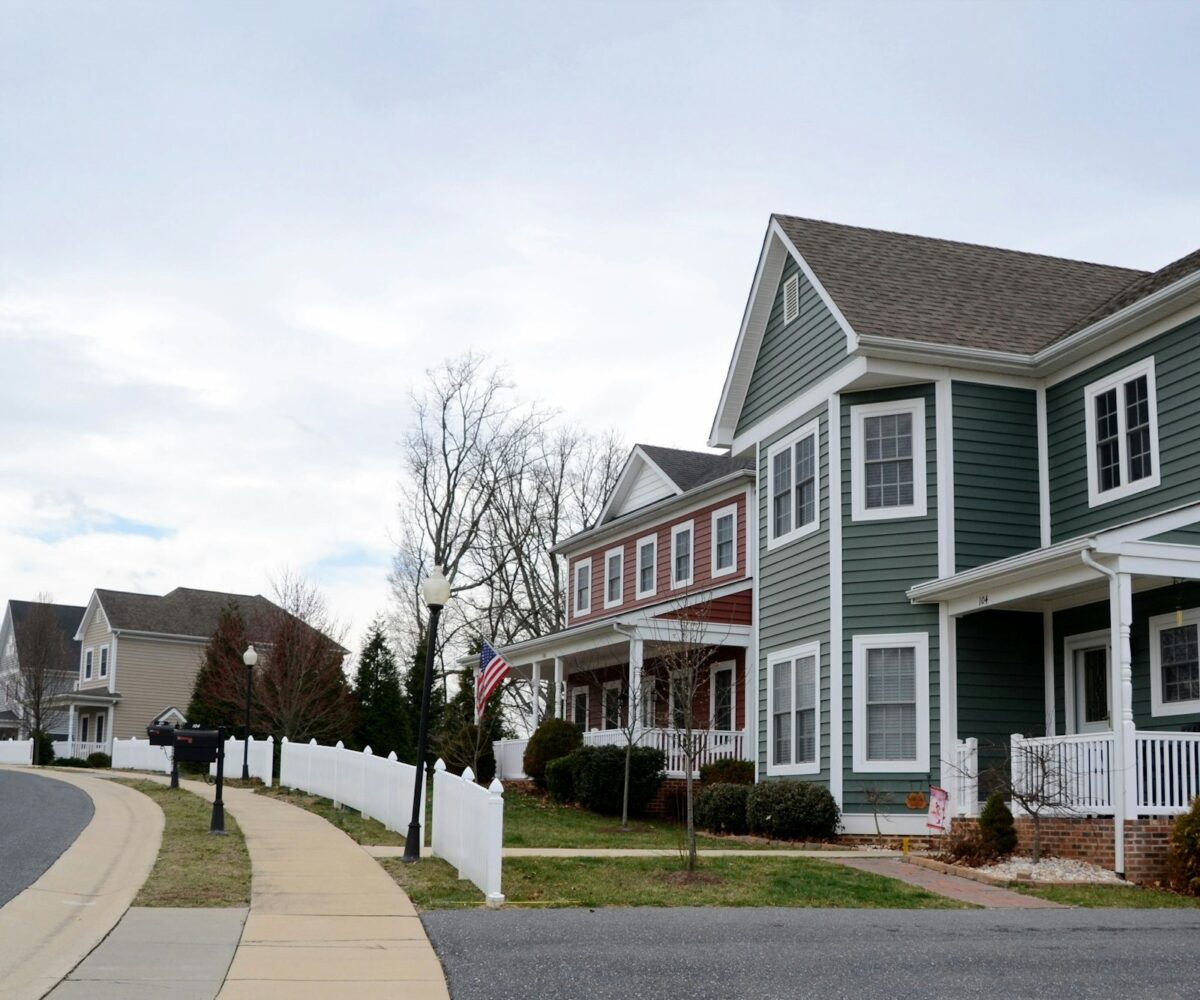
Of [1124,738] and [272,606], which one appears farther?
[272,606]

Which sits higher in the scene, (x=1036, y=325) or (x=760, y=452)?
(x=1036, y=325)

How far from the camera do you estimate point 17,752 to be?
48.7 m

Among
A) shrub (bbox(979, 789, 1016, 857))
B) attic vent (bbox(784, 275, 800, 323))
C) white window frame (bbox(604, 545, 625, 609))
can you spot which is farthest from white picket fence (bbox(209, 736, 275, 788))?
shrub (bbox(979, 789, 1016, 857))

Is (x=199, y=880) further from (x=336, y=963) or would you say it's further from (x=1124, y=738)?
(x=1124, y=738)

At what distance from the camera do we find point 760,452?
899 inches

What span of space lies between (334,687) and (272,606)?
15709 mm

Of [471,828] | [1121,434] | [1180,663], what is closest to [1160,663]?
[1180,663]

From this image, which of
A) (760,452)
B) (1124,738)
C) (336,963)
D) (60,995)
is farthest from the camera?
(760,452)

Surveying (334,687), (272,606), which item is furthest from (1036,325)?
(272,606)

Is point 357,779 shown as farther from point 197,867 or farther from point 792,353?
point 792,353

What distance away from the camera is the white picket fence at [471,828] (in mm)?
11789

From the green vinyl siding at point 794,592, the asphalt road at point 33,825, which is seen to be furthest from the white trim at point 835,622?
the asphalt road at point 33,825

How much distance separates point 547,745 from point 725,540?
5.23m

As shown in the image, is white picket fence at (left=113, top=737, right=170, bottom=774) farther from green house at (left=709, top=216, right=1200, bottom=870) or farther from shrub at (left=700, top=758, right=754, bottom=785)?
green house at (left=709, top=216, right=1200, bottom=870)
